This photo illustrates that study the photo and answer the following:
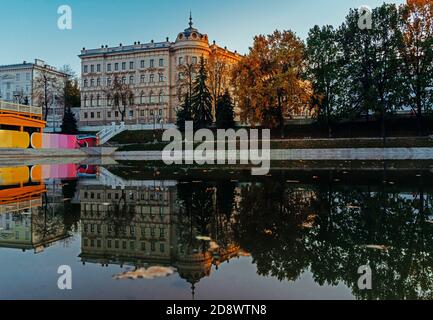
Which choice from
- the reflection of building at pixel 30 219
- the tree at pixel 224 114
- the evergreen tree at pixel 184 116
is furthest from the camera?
the evergreen tree at pixel 184 116

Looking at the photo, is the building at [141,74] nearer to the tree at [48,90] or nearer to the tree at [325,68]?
the tree at [48,90]

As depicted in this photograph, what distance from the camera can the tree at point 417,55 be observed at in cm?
3288

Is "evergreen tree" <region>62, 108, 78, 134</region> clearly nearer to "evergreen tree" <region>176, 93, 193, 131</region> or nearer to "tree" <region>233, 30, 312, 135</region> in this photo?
"evergreen tree" <region>176, 93, 193, 131</region>

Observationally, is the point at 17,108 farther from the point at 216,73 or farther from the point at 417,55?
the point at 417,55

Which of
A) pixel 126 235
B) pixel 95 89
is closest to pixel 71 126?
pixel 95 89

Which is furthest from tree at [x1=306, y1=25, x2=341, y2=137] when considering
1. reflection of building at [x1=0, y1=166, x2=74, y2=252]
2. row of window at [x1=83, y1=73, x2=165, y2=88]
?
row of window at [x1=83, y1=73, x2=165, y2=88]

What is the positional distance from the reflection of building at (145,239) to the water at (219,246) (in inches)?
0.6

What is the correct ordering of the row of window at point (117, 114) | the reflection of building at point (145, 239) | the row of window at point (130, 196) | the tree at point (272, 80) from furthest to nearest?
the row of window at point (117, 114), the tree at point (272, 80), the row of window at point (130, 196), the reflection of building at point (145, 239)

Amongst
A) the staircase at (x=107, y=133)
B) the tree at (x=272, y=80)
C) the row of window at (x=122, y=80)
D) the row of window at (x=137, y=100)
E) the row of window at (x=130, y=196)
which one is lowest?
the row of window at (x=130, y=196)

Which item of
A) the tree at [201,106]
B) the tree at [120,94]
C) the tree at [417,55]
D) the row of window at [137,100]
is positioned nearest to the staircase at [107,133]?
the tree at [120,94]

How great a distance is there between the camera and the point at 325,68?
1417 inches

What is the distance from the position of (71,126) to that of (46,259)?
57604mm

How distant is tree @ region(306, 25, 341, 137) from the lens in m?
36.0
